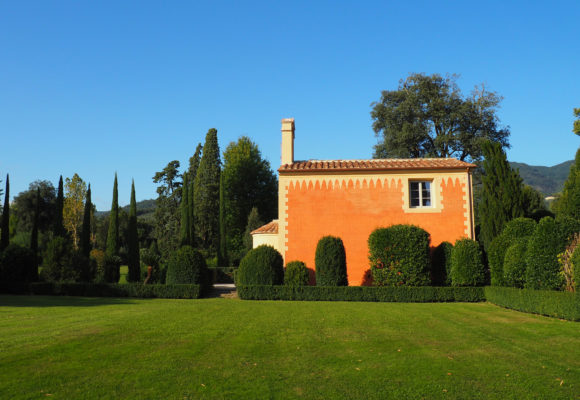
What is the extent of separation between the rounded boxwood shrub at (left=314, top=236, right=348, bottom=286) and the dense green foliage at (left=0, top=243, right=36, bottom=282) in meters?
14.5

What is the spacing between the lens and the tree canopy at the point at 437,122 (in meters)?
34.7

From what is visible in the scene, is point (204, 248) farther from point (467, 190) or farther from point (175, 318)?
point (175, 318)

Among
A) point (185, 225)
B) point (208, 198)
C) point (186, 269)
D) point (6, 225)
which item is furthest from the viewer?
point (208, 198)

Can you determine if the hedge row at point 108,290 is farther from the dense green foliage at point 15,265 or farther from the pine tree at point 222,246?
the pine tree at point 222,246

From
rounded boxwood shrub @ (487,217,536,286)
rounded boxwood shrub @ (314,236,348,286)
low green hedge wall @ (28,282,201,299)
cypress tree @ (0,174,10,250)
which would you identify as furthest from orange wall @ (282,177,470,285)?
cypress tree @ (0,174,10,250)

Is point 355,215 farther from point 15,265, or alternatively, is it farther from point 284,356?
point 15,265

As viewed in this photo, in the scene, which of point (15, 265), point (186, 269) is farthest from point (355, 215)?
point (15, 265)

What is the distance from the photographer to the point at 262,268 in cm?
1950

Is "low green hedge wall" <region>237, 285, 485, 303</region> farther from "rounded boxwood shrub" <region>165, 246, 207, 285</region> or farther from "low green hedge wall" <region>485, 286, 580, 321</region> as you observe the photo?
"rounded boxwood shrub" <region>165, 246, 207, 285</region>

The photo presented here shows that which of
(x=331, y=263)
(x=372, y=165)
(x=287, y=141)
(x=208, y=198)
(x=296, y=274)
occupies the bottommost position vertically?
(x=296, y=274)

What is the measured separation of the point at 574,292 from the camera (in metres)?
12.3

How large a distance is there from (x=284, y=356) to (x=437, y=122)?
31.3 meters

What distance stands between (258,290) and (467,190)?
1104cm

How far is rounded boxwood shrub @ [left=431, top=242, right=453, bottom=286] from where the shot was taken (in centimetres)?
1947
